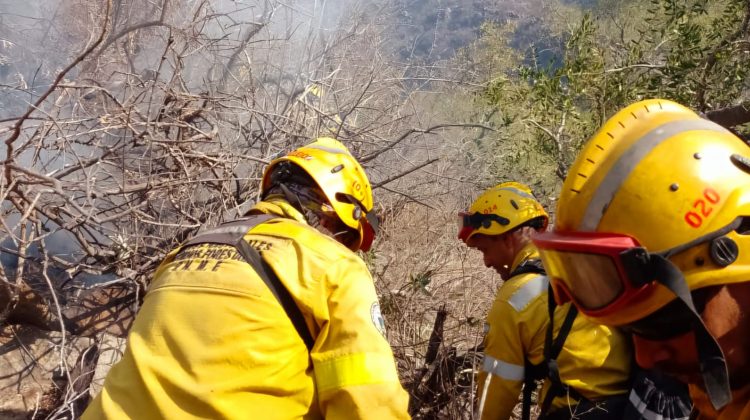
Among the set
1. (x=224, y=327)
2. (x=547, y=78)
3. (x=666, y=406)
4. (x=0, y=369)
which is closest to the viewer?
(x=224, y=327)

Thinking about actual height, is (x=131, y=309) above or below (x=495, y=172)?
above

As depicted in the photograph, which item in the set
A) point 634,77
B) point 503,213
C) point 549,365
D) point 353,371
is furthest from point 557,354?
point 634,77

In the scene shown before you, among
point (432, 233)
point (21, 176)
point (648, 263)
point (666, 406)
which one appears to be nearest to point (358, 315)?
point (648, 263)

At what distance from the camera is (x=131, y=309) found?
14.3 feet

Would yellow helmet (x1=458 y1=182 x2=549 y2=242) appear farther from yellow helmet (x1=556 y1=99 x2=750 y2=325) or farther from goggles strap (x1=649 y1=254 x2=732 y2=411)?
goggles strap (x1=649 y1=254 x2=732 y2=411)

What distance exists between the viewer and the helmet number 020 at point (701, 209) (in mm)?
1274

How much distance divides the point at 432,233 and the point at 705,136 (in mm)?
5717

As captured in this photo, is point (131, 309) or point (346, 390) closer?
point (346, 390)

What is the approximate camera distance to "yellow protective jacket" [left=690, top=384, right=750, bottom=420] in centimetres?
130

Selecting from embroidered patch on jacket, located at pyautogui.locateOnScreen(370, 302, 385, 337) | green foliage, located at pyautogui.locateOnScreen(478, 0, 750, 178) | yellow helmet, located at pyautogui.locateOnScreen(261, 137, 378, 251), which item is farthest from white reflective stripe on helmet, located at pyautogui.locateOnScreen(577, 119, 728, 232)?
green foliage, located at pyautogui.locateOnScreen(478, 0, 750, 178)

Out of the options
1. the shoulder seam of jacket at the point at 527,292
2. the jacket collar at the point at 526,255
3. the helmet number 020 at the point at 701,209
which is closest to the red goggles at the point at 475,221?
the jacket collar at the point at 526,255

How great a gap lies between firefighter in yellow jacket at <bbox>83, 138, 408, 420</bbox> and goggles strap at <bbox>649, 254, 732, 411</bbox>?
0.92 metres

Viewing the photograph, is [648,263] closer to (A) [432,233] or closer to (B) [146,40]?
(A) [432,233]

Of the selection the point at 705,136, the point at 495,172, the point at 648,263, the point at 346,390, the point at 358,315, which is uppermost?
the point at 705,136
